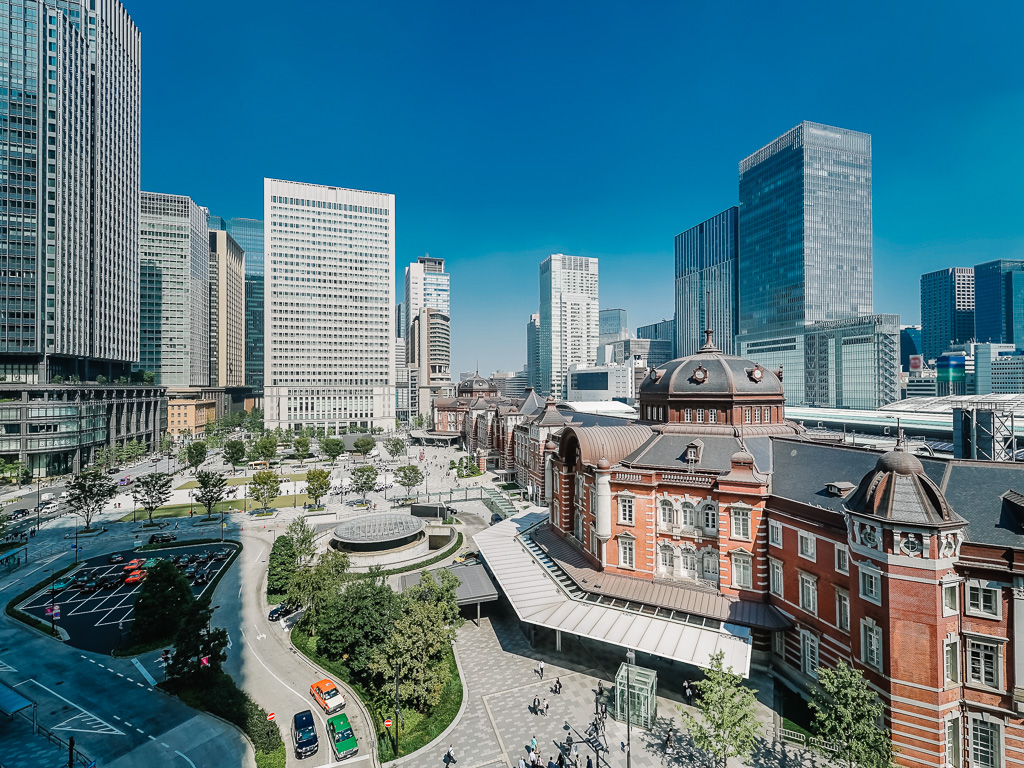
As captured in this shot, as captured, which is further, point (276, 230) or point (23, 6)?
point (276, 230)

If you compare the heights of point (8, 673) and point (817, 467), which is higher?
point (817, 467)

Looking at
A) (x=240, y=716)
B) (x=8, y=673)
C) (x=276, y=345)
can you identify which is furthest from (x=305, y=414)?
(x=240, y=716)

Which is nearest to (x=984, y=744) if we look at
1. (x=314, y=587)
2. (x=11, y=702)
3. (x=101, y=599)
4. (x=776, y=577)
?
(x=776, y=577)

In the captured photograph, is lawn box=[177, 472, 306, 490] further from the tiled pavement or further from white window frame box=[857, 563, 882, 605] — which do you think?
white window frame box=[857, 563, 882, 605]

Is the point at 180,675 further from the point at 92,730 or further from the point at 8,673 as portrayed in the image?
the point at 8,673

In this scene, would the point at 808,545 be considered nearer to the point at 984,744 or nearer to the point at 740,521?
the point at 740,521

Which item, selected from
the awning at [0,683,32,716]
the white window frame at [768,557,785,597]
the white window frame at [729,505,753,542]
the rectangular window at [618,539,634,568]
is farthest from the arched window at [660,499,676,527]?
the awning at [0,683,32,716]

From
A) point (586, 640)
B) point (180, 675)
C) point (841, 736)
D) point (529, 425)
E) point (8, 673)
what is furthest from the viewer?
point (529, 425)

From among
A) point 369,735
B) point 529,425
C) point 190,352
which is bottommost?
point 369,735

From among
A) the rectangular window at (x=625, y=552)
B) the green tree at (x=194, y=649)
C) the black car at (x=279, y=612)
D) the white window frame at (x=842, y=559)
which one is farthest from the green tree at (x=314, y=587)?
the white window frame at (x=842, y=559)
